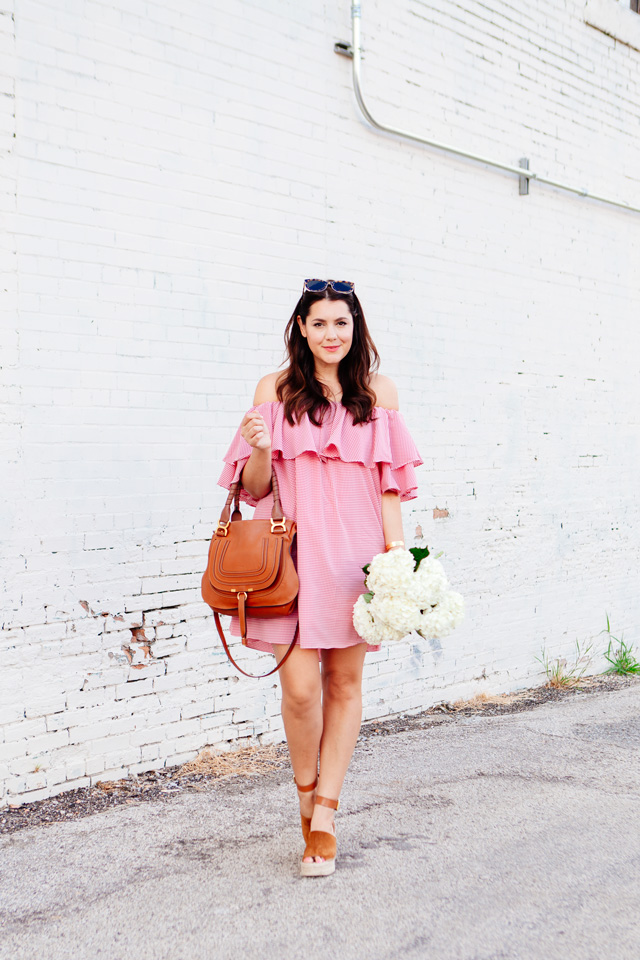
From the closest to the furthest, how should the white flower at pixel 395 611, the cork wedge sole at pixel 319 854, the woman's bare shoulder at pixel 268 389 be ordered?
1. the white flower at pixel 395 611
2. the cork wedge sole at pixel 319 854
3. the woman's bare shoulder at pixel 268 389

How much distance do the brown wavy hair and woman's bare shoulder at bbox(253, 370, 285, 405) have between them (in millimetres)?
17

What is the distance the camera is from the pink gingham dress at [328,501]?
2986mm

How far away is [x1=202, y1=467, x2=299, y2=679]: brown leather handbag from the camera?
287cm

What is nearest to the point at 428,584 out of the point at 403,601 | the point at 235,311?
the point at 403,601

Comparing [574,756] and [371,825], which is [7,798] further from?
[574,756]

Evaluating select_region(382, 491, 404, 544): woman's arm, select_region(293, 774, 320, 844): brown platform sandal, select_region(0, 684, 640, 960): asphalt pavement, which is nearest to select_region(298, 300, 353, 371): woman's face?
select_region(382, 491, 404, 544): woman's arm

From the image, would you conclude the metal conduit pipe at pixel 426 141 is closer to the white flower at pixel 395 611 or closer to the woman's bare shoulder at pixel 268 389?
the woman's bare shoulder at pixel 268 389

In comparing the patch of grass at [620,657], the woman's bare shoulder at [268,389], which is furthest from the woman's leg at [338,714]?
the patch of grass at [620,657]

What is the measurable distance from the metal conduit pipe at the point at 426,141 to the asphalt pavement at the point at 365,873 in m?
3.43

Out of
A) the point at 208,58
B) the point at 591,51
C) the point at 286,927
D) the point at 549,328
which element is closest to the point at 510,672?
the point at 549,328

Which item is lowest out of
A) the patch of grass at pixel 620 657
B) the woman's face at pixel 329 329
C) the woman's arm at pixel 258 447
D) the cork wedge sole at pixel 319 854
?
the patch of grass at pixel 620 657

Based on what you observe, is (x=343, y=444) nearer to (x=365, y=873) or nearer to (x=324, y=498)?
(x=324, y=498)

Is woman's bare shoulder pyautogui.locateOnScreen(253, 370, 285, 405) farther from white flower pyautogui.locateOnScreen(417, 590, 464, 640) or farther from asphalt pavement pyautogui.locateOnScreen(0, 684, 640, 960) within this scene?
asphalt pavement pyautogui.locateOnScreen(0, 684, 640, 960)

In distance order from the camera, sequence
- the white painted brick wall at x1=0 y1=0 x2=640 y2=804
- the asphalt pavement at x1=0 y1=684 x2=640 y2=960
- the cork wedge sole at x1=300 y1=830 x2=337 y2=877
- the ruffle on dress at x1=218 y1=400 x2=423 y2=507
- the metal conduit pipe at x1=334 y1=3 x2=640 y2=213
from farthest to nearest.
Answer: the metal conduit pipe at x1=334 y1=3 x2=640 y2=213 < the white painted brick wall at x1=0 y1=0 x2=640 y2=804 < the ruffle on dress at x1=218 y1=400 x2=423 y2=507 < the cork wedge sole at x1=300 y1=830 x2=337 y2=877 < the asphalt pavement at x1=0 y1=684 x2=640 y2=960
